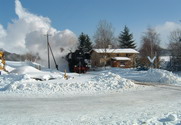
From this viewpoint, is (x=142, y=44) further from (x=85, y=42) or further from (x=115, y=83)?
(x=115, y=83)

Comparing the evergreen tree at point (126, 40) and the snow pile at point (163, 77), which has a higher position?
the evergreen tree at point (126, 40)

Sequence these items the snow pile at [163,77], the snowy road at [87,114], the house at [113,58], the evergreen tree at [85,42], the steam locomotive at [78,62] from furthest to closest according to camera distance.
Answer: the evergreen tree at [85,42]
the house at [113,58]
the steam locomotive at [78,62]
the snow pile at [163,77]
the snowy road at [87,114]

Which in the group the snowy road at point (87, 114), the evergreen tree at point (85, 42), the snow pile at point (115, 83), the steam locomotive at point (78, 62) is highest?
the evergreen tree at point (85, 42)

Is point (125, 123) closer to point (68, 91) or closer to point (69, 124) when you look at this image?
point (69, 124)

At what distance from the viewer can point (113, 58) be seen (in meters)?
57.5

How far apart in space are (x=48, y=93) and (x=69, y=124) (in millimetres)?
7254

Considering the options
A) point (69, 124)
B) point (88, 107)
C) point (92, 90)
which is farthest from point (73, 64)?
point (69, 124)

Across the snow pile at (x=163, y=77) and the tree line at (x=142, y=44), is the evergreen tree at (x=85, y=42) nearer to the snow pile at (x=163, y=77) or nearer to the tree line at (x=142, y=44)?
the tree line at (x=142, y=44)

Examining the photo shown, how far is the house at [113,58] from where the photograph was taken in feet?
177

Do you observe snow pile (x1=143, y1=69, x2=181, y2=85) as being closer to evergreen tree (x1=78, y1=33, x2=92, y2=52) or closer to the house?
the house

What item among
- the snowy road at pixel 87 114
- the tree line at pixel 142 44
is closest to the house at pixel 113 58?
the tree line at pixel 142 44

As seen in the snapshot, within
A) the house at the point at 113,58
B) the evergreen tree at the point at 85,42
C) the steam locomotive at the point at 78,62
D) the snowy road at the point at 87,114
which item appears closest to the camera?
the snowy road at the point at 87,114

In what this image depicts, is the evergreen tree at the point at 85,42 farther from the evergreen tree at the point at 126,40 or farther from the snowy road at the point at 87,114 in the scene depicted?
the snowy road at the point at 87,114

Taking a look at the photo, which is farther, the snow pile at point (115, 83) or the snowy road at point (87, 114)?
the snow pile at point (115, 83)
